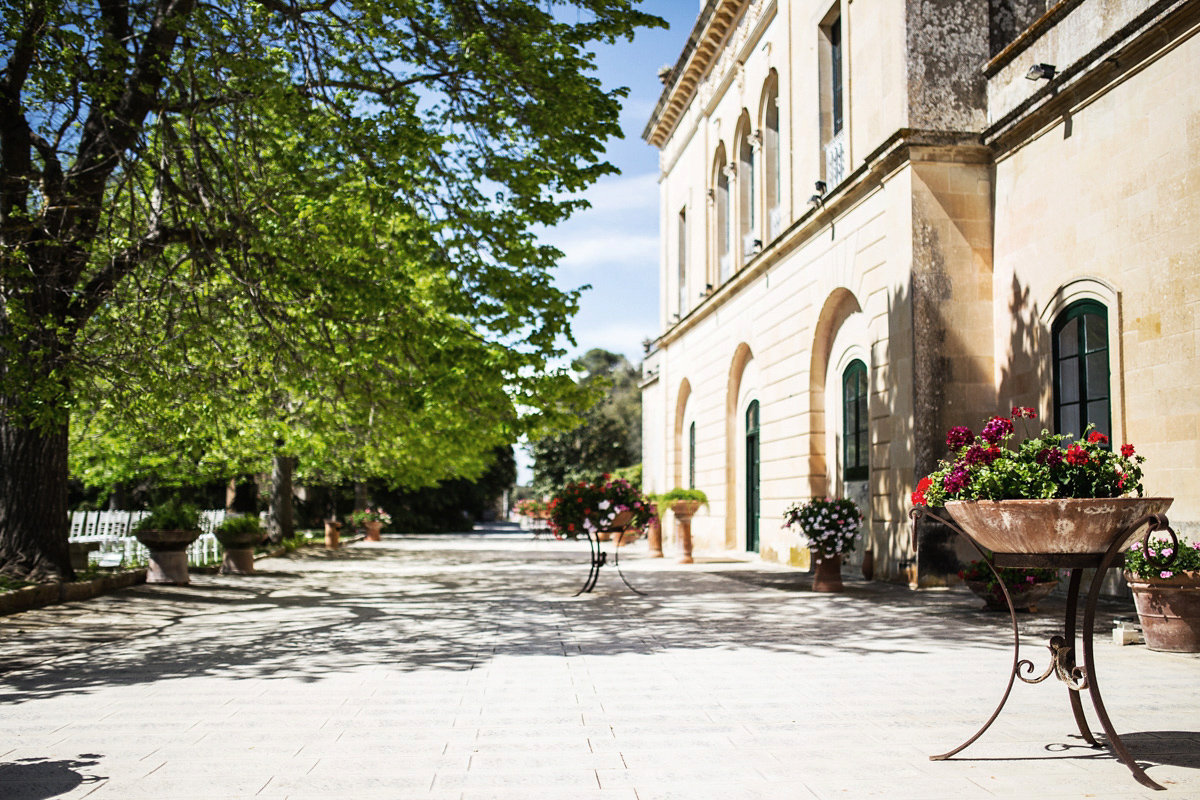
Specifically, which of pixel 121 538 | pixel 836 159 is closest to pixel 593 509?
pixel 836 159

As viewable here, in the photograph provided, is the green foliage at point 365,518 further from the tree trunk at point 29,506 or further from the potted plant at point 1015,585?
the potted plant at point 1015,585

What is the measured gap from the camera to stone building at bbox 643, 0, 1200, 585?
10.5 m

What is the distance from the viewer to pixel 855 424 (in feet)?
54.9

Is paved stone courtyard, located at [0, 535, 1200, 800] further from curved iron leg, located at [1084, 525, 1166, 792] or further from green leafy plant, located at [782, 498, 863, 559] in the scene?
green leafy plant, located at [782, 498, 863, 559]

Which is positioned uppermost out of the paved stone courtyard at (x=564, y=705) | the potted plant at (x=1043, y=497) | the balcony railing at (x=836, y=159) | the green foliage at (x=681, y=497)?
the balcony railing at (x=836, y=159)

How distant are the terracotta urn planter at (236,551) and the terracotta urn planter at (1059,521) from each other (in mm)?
15124

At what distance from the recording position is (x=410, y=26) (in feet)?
40.1

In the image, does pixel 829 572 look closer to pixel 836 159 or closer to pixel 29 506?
pixel 836 159

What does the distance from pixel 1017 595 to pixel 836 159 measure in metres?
9.20

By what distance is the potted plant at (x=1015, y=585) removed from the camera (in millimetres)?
10227

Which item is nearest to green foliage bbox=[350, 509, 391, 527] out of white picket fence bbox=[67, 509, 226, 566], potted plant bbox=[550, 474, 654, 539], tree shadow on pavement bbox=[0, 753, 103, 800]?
white picket fence bbox=[67, 509, 226, 566]

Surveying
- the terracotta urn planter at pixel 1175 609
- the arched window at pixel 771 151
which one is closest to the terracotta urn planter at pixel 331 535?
the arched window at pixel 771 151

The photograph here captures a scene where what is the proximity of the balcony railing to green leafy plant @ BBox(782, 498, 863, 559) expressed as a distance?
20.2 ft

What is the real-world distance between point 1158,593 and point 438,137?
8.75m
